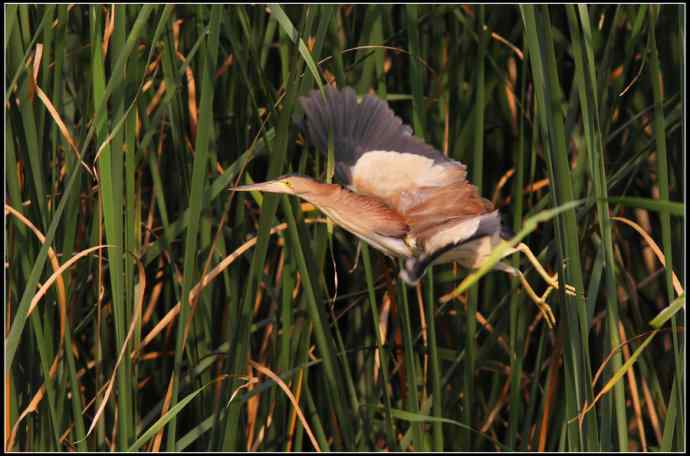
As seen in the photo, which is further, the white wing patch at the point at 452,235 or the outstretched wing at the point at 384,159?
the outstretched wing at the point at 384,159

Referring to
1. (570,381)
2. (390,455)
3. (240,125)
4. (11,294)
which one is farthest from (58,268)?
(570,381)

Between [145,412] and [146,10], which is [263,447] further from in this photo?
[146,10]

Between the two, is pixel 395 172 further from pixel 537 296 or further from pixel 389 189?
pixel 537 296

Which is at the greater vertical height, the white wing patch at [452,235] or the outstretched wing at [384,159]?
the outstretched wing at [384,159]

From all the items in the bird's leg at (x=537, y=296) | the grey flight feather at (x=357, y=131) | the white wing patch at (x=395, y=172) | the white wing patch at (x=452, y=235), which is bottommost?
the bird's leg at (x=537, y=296)

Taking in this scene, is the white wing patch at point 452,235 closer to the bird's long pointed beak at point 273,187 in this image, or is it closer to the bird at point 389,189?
the bird at point 389,189

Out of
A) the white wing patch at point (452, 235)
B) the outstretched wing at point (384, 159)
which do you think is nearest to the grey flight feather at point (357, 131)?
the outstretched wing at point (384, 159)

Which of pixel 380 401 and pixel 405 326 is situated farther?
pixel 380 401
